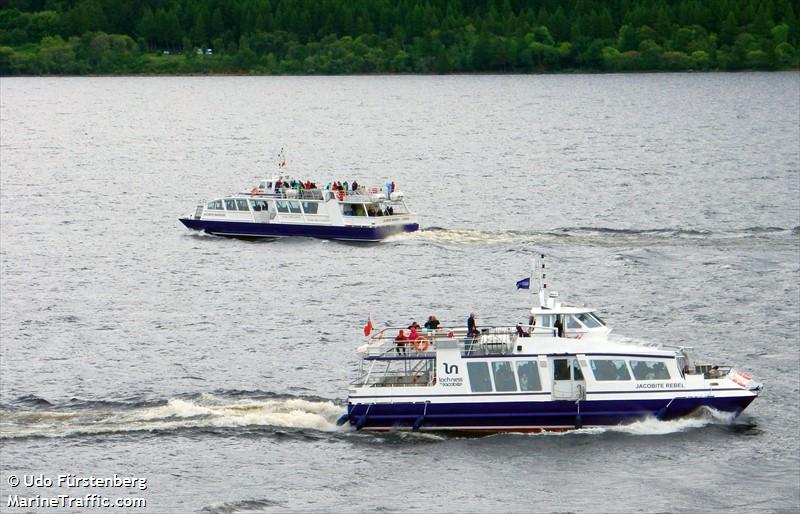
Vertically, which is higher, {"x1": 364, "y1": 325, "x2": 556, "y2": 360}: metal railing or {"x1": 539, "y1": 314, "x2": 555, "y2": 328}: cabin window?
{"x1": 539, "y1": 314, "x2": 555, "y2": 328}: cabin window

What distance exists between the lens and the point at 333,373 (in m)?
71.0

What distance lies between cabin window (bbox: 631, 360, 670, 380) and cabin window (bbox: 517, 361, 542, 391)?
3849 mm

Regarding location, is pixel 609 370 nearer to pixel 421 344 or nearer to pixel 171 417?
pixel 421 344

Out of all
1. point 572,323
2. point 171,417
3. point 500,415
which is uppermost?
point 572,323

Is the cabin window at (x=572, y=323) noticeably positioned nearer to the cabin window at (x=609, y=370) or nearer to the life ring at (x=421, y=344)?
the cabin window at (x=609, y=370)

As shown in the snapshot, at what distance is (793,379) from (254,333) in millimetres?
27820

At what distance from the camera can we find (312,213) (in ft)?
352

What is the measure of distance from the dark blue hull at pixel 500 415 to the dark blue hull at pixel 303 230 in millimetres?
45815

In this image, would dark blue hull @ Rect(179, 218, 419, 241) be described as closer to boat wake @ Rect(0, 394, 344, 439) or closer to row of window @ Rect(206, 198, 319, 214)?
row of window @ Rect(206, 198, 319, 214)

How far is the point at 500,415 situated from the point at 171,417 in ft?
45.1

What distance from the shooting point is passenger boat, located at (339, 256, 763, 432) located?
60500mm

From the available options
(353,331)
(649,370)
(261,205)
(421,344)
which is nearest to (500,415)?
(421,344)

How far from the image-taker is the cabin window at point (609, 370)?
2386 inches

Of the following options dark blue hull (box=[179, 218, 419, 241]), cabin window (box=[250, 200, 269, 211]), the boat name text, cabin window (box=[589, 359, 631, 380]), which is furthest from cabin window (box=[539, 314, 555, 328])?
cabin window (box=[250, 200, 269, 211])
